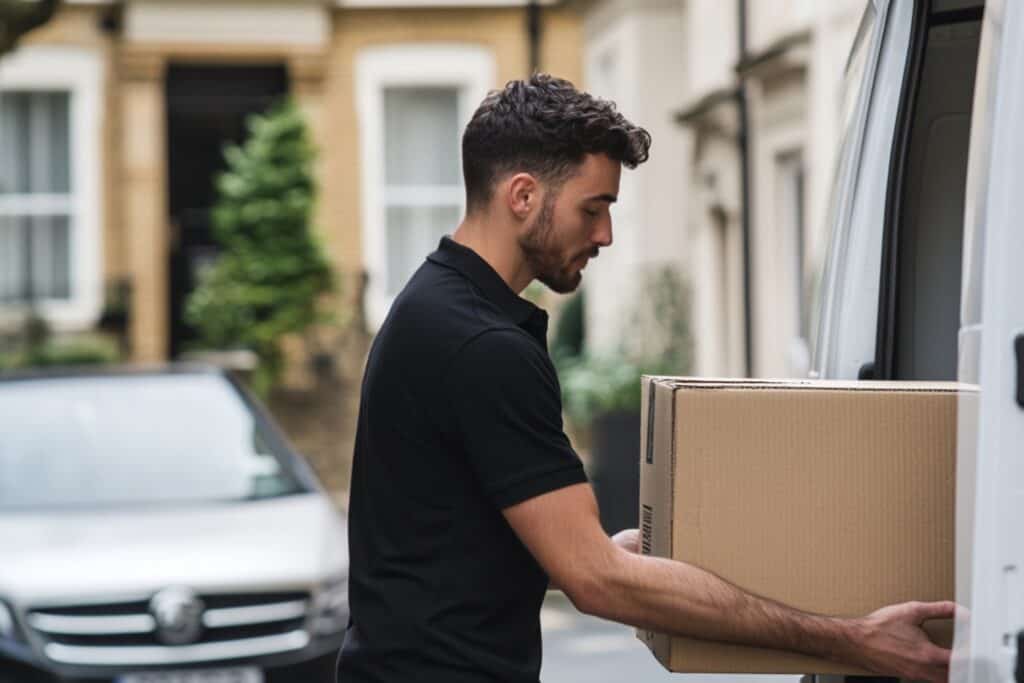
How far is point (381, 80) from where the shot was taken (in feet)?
75.3

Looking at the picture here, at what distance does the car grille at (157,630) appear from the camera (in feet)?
24.4

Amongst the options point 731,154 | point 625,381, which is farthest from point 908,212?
point 625,381

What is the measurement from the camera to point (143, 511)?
820 centimetres

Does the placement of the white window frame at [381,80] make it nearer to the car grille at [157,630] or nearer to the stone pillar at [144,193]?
the stone pillar at [144,193]

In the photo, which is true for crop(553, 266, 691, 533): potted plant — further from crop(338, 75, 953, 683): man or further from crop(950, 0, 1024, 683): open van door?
crop(950, 0, 1024, 683): open van door

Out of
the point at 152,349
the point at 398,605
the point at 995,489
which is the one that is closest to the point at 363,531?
the point at 398,605

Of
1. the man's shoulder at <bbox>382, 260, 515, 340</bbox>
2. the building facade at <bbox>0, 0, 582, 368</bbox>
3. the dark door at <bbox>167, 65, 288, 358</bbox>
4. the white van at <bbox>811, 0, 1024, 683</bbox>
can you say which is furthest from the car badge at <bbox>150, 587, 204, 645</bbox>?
the dark door at <bbox>167, 65, 288, 358</bbox>

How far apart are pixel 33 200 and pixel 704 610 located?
1974 centimetres

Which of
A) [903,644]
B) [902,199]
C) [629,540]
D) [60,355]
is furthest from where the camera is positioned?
[60,355]

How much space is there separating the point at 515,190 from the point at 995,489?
970mm

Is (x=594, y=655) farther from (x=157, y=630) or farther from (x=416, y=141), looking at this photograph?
(x=416, y=141)

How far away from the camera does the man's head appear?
343cm

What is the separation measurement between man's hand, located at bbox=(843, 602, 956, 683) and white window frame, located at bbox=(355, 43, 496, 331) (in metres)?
19.6

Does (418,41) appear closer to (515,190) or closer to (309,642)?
(309,642)
